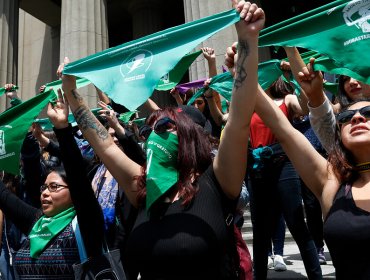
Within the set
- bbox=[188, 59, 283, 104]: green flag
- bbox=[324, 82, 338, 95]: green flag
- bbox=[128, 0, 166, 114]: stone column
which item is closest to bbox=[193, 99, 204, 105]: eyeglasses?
bbox=[188, 59, 283, 104]: green flag

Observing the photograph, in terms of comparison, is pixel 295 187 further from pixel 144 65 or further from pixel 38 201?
pixel 38 201

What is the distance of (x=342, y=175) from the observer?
76.2 inches

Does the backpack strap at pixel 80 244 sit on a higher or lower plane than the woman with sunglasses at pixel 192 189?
lower

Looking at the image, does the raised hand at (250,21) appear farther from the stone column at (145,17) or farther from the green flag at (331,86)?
the stone column at (145,17)

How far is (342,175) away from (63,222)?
1791 millimetres

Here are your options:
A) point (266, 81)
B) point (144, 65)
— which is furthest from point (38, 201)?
point (266, 81)

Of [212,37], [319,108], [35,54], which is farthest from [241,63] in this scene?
[35,54]

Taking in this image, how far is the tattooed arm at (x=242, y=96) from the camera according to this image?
74.2 inches

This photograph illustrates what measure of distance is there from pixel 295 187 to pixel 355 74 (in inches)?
57.4

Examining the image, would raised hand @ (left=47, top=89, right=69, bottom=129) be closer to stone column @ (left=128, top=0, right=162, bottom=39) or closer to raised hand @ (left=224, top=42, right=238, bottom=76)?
raised hand @ (left=224, top=42, right=238, bottom=76)

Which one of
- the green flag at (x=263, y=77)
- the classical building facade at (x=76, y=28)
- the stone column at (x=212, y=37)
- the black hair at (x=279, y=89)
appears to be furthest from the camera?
the classical building facade at (x=76, y=28)

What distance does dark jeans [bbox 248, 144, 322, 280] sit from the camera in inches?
134

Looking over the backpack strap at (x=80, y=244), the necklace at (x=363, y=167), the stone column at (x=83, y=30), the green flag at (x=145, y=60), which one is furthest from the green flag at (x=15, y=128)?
the stone column at (x=83, y=30)

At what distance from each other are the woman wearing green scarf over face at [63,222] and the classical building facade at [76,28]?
5.61 m
